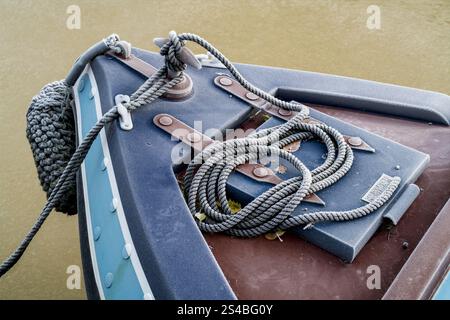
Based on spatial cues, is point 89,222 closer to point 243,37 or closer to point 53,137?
point 53,137

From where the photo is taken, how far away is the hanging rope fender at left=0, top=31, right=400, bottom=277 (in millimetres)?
1090

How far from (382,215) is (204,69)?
662 millimetres

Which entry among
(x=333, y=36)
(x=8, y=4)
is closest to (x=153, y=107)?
(x=333, y=36)

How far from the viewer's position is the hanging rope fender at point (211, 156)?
1.09 m

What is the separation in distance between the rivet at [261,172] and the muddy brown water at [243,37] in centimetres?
118

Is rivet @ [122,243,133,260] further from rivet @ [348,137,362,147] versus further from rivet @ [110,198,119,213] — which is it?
rivet @ [348,137,362,147]

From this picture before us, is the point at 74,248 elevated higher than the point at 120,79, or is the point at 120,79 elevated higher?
the point at 120,79

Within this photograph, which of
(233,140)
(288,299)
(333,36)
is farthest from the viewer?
(333,36)

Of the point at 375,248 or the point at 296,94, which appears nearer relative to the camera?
the point at 375,248

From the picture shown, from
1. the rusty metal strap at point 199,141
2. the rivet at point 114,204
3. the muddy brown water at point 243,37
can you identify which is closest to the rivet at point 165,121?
the rusty metal strap at point 199,141

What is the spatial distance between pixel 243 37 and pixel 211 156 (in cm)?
163

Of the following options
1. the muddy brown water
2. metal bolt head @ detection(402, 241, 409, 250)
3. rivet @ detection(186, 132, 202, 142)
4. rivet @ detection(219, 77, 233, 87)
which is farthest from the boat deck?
the muddy brown water

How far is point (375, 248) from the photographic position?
1.07 meters

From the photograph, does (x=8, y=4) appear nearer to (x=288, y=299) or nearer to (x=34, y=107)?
(x=34, y=107)
